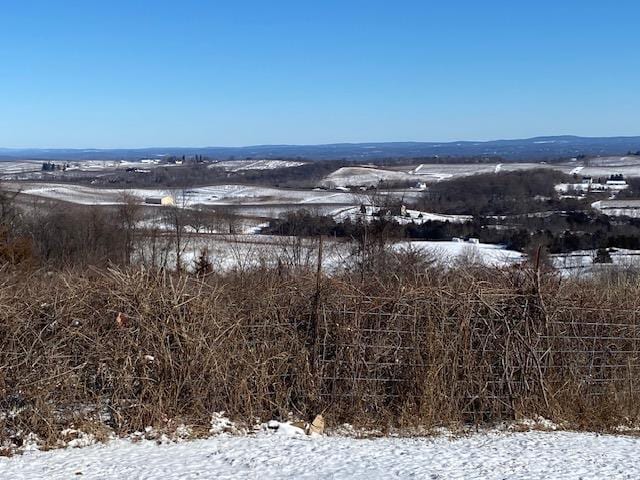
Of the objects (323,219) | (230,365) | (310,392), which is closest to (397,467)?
(310,392)

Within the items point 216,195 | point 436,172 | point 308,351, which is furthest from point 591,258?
point 436,172

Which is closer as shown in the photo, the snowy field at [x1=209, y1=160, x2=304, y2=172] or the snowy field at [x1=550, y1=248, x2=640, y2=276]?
the snowy field at [x1=550, y1=248, x2=640, y2=276]

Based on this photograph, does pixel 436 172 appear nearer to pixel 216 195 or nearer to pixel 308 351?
pixel 216 195

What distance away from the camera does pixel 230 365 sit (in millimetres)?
10602

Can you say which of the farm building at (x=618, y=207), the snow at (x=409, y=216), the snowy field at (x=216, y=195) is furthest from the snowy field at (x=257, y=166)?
the snow at (x=409, y=216)

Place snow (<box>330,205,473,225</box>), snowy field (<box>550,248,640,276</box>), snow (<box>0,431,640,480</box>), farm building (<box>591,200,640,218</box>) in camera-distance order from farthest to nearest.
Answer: farm building (<box>591,200,640,218</box>), snow (<box>330,205,473,225</box>), snowy field (<box>550,248,640,276</box>), snow (<box>0,431,640,480</box>)

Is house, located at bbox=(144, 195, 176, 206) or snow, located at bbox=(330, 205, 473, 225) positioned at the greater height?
house, located at bbox=(144, 195, 176, 206)

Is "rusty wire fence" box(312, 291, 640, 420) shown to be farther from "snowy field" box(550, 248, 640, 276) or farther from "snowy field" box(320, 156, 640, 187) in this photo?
"snowy field" box(320, 156, 640, 187)

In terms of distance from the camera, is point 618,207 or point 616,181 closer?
point 618,207

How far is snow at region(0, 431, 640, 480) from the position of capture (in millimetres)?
8477

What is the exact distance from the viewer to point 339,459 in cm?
909

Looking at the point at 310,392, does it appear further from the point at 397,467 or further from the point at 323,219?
the point at 323,219

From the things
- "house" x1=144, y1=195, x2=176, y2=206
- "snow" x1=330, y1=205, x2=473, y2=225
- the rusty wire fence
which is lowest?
"snow" x1=330, y1=205, x2=473, y2=225

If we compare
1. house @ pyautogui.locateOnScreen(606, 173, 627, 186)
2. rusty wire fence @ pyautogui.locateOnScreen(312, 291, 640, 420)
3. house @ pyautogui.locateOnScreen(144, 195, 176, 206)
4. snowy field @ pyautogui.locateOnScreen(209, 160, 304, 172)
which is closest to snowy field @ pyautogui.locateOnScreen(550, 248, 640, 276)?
rusty wire fence @ pyautogui.locateOnScreen(312, 291, 640, 420)
